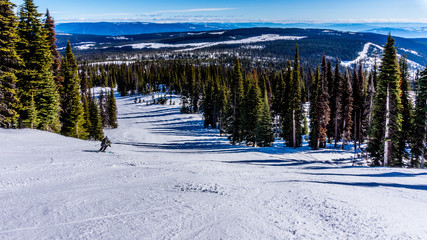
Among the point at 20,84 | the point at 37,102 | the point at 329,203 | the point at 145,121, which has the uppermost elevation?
the point at 20,84

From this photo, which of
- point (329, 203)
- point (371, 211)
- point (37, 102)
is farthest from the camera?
point (37, 102)

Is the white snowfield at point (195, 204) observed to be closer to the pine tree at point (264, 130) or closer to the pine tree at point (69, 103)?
the pine tree at point (69, 103)

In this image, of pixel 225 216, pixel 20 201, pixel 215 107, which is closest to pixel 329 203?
pixel 225 216

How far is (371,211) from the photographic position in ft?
24.0

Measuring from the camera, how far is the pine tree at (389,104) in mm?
23797

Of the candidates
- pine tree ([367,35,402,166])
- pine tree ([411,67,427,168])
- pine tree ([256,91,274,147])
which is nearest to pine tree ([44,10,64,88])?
pine tree ([256,91,274,147])

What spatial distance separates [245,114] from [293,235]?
3542 cm

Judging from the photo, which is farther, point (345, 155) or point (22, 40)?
point (345, 155)

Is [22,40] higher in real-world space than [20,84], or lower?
higher

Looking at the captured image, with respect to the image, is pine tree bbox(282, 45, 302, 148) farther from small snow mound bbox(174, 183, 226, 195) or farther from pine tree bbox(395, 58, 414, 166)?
small snow mound bbox(174, 183, 226, 195)

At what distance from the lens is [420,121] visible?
25719mm

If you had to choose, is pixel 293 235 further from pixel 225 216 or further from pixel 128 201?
pixel 128 201

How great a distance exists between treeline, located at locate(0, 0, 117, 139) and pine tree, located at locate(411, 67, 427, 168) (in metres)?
39.3

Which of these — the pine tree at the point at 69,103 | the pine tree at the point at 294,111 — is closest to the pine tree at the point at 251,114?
the pine tree at the point at 294,111
